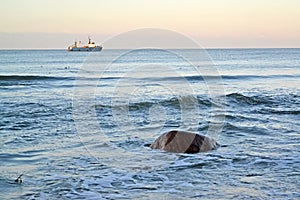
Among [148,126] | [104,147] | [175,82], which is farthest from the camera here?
[175,82]

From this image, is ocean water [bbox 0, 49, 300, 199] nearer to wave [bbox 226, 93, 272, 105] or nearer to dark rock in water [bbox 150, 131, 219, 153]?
dark rock in water [bbox 150, 131, 219, 153]

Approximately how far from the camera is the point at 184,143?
9.17 meters

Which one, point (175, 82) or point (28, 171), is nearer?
point (28, 171)

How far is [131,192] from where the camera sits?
640cm

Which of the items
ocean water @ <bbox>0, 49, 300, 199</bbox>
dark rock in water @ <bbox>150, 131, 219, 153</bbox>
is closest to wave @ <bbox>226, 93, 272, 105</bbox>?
ocean water @ <bbox>0, 49, 300, 199</bbox>

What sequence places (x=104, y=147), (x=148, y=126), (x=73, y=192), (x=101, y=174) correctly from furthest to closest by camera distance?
(x=148, y=126), (x=104, y=147), (x=101, y=174), (x=73, y=192)

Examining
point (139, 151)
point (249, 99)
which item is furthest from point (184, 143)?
point (249, 99)

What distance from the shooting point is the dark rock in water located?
9.08 m

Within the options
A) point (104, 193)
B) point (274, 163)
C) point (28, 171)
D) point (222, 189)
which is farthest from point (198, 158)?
point (28, 171)

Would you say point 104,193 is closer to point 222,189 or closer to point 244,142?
point 222,189

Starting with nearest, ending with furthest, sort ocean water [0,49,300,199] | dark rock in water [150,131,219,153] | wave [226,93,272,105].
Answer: ocean water [0,49,300,199] < dark rock in water [150,131,219,153] < wave [226,93,272,105]

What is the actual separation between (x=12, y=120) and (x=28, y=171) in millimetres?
5747

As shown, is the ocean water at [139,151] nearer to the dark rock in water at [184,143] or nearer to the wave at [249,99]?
the dark rock in water at [184,143]

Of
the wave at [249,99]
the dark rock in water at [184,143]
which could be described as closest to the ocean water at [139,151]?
the dark rock in water at [184,143]
